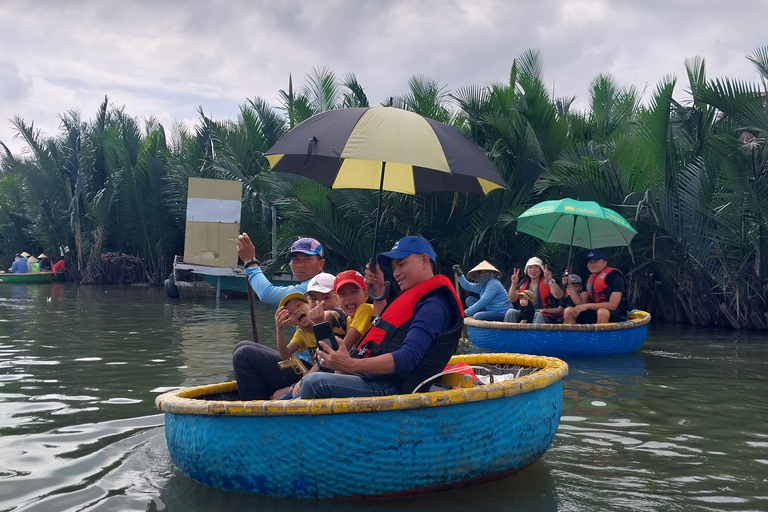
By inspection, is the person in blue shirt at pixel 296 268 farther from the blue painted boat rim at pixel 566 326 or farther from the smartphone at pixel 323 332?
the blue painted boat rim at pixel 566 326

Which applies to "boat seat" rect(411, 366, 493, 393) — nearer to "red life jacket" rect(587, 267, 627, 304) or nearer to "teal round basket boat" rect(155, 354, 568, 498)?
"teal round basket boat" rect(155, 354, 568, 498)

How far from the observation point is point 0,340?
38.0ft

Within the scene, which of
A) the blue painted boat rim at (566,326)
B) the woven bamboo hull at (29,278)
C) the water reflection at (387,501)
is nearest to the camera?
the water reflection at (387,501)

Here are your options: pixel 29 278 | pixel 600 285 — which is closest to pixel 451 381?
pixel 600 285

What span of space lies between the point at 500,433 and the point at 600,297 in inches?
235

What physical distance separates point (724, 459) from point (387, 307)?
2631 mm

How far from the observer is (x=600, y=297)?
32.8 feet

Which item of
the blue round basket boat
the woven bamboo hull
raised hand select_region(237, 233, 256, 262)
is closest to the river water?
the blue round basket boat

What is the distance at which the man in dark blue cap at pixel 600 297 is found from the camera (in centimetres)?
987

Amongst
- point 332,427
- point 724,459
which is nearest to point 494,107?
point 724,459

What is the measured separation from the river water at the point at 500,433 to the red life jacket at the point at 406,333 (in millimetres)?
598

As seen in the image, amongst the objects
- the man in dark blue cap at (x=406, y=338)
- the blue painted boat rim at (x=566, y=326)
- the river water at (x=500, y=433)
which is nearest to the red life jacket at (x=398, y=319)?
the man in dark blue cap at (x=406, y=338)

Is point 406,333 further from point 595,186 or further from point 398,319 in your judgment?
point 595,186

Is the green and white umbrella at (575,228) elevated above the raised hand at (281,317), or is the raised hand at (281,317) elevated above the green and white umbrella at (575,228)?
the green and white umbrella at (575,228)
